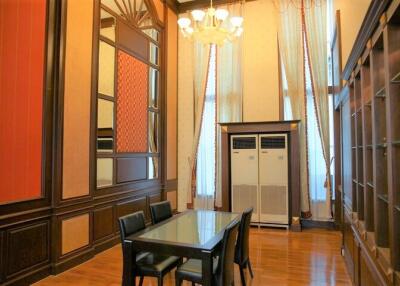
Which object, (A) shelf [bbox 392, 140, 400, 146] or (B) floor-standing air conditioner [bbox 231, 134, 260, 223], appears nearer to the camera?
(A) shelf [bbox 392, 140, 400, 146]

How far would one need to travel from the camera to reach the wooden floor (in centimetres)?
339

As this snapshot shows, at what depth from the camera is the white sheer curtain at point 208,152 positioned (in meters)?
6.45

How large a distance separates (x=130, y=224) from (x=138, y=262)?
1.16 ft

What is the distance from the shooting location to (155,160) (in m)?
6.01

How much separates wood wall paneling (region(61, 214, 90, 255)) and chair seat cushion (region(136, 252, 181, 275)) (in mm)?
1321

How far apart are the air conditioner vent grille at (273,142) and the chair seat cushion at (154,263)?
3.31 meters

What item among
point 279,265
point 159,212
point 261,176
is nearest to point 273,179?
point 261,176

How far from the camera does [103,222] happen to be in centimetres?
448

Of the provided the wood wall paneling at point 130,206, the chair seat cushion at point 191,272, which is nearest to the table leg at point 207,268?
the chair seat cushion at point 191,272

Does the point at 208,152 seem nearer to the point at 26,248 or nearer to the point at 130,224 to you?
the point at 130,224

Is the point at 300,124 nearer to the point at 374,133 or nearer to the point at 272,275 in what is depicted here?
the point at 272,275

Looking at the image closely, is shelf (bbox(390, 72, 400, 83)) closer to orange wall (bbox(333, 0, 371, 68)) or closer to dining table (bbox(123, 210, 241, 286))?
orange wall (bbox(333, 0, 371, 68))

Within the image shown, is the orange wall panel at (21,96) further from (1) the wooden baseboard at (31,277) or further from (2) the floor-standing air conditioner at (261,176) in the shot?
(2) the floor-standing air conditioner at (261,176)

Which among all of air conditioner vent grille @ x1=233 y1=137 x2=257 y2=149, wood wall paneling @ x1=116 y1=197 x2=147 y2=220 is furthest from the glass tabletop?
air conditioner vent grille @ x1=233 y1=137 x2=257 y2=149
